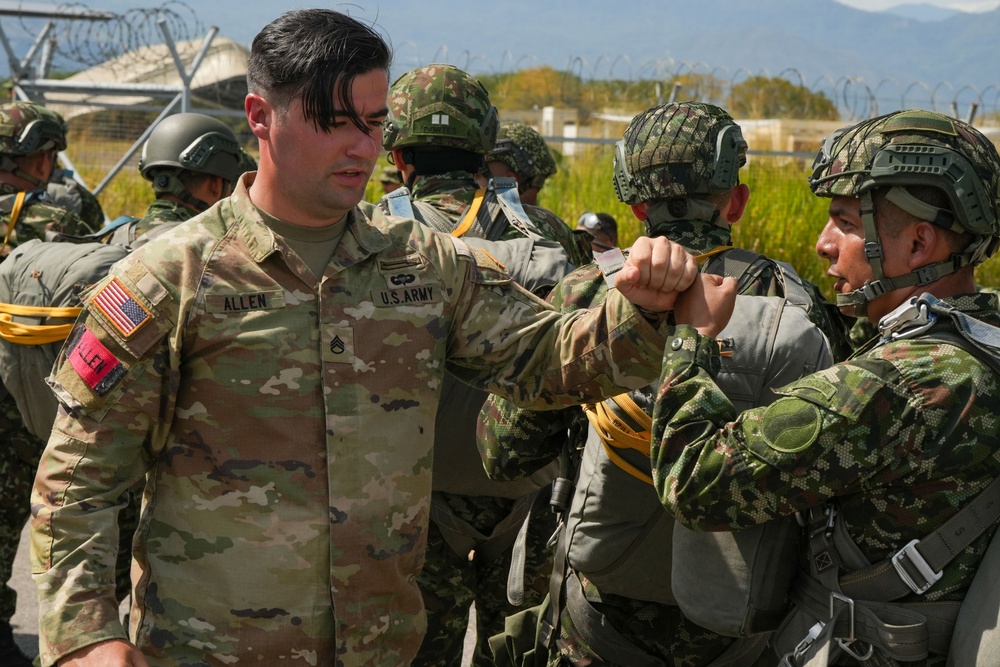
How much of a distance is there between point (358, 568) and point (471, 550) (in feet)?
5.70

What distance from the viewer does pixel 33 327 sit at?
15.1ft

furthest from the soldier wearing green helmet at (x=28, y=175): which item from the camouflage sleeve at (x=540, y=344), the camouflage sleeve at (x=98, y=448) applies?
the camouflage sleeve at (x=540, y=344)

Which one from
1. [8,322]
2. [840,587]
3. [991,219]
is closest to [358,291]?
[840,587]

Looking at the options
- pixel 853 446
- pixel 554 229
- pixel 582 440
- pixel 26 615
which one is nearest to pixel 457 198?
pixel 554 229

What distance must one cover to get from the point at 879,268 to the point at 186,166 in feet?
11.4

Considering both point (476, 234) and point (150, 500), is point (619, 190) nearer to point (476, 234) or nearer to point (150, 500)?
point (476, 234)

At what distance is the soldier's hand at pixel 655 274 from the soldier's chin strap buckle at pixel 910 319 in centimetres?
45

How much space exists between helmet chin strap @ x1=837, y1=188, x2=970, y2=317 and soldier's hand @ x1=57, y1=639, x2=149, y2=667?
1779 millimetres

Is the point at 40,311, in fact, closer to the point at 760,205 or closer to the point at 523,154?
the point at 523,154

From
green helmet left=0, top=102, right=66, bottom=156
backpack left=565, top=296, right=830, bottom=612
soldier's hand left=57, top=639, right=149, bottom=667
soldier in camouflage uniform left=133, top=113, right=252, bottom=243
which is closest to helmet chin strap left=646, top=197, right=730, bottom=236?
backpack left=565, top=296, right=830, bottom=612

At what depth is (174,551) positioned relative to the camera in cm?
244

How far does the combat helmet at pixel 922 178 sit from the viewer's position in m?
2.54

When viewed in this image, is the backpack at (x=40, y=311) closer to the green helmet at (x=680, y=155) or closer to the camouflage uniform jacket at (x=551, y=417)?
the camouflage uniform jacket at (x=551, y=417)

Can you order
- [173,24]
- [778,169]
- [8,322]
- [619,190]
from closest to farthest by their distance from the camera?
[619,190] → [8,322] → [778,169] → [173,24]
